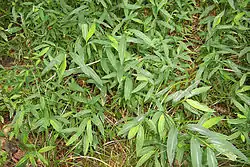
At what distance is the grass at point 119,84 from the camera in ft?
4.58

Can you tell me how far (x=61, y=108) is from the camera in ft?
5.29

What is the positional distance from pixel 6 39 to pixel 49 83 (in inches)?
20.2

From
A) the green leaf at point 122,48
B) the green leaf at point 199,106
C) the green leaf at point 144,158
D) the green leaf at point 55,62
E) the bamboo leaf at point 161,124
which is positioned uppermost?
the green leaf at point 122,48

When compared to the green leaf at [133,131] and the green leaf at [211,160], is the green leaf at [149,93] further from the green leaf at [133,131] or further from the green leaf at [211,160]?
the green leaf at [211,160]

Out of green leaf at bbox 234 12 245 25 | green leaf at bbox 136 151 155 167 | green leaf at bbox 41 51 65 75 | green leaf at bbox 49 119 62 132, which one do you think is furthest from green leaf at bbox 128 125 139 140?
green leaf at bbox 234 12 245 25

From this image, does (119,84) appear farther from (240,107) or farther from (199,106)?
(240,107)

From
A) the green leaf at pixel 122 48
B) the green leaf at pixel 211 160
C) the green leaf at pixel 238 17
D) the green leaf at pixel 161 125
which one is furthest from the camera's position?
the green leaf at pixel 238 17

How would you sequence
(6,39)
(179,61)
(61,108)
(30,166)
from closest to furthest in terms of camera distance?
1. (30,166)
2. (61,108)
3. (179,61)
4. (6,39)

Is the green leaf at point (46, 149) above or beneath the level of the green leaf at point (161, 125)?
beneath

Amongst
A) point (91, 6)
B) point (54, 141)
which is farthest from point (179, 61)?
point (54, 141)

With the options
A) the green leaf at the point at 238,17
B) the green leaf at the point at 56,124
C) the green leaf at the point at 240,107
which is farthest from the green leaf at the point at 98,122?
the green leaf at the point at 238,17

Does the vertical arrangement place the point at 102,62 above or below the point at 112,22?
below

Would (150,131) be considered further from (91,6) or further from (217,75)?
(91,6)

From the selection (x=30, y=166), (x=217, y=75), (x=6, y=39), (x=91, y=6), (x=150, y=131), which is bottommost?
(x=30, y=166)
